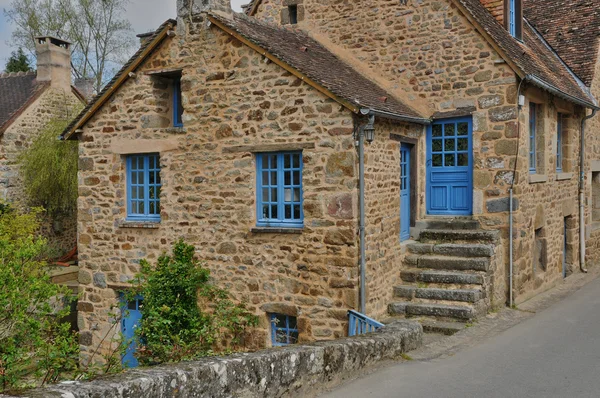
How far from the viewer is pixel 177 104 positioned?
11773 mm

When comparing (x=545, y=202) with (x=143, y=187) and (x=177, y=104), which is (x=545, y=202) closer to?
(x=177, y=104)

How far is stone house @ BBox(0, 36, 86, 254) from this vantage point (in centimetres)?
1883

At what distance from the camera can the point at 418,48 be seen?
12383 mm

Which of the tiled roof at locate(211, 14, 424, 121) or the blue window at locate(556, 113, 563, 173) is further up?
the tiled roof at locate(211, 14, 424, 121)

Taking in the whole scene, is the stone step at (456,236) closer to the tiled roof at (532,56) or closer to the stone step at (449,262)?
the stone step at (449,262)

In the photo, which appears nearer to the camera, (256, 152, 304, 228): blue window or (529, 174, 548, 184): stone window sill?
(256, 152, 304, 228): blue window

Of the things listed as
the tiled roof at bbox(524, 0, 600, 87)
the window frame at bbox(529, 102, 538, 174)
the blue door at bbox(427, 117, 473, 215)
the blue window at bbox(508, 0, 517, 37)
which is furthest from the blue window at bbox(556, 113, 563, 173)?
the blue door at bbox(427, 117, 473, 215)

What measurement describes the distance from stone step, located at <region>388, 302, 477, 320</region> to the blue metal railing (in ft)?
4.25

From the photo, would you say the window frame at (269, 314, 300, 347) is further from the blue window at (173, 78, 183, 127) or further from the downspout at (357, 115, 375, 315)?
the blue window at (173, 78, 183, 127)

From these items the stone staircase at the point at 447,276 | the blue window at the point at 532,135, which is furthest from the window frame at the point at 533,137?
the stone staircase at the point at 447,276

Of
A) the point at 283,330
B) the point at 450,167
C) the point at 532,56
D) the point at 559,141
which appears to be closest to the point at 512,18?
the point at 532,56

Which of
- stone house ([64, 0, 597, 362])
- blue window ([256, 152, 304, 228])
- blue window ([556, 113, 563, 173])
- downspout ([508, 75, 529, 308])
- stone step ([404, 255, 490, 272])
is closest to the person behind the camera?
stone house ([64, 0, 597, 362])

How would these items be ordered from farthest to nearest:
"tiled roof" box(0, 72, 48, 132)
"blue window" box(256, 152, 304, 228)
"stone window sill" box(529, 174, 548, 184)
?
1. "tiled roof" box(0, 72, 48, 132)
2. "stone window sill" box(529, 174, 548, 184)
3. "blue window" box(256, 152, 304, 228)

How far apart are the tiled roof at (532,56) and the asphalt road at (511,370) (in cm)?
473
